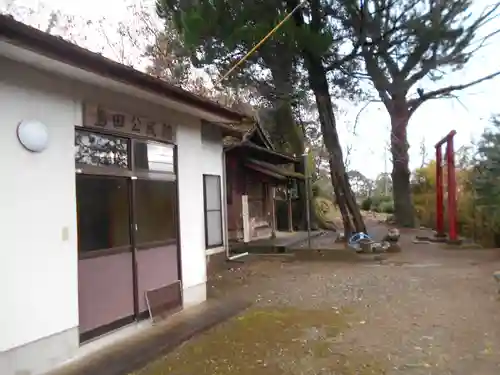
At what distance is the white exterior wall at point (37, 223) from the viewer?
4.02 m

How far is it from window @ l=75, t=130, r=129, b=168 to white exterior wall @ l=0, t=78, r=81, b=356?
0.18m

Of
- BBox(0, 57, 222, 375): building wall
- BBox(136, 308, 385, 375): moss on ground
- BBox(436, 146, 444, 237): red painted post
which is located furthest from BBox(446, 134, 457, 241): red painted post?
BBox(0, 57, 222, 375): building wall

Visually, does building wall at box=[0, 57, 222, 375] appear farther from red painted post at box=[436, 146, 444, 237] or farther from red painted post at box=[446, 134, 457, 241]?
red painted post at box=[436, 146, 444, 237]

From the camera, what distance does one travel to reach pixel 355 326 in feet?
19.9

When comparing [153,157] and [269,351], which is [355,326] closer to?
[269,351]

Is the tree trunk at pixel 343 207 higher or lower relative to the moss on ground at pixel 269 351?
higher

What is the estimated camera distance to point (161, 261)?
638cm

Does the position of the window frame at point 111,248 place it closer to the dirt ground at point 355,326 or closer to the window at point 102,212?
the window at point 102,212

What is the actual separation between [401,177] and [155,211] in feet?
60.2

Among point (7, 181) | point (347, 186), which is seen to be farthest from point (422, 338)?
point (347, 186)

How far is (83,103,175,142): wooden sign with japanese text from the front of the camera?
5.15 metres

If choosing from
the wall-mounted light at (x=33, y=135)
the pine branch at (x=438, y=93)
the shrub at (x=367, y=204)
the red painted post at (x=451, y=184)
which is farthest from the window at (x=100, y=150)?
the shrub at (x=367, y=204)

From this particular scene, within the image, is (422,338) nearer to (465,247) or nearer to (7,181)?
(7,181)

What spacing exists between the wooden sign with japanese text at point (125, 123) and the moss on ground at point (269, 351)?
2393 mm
